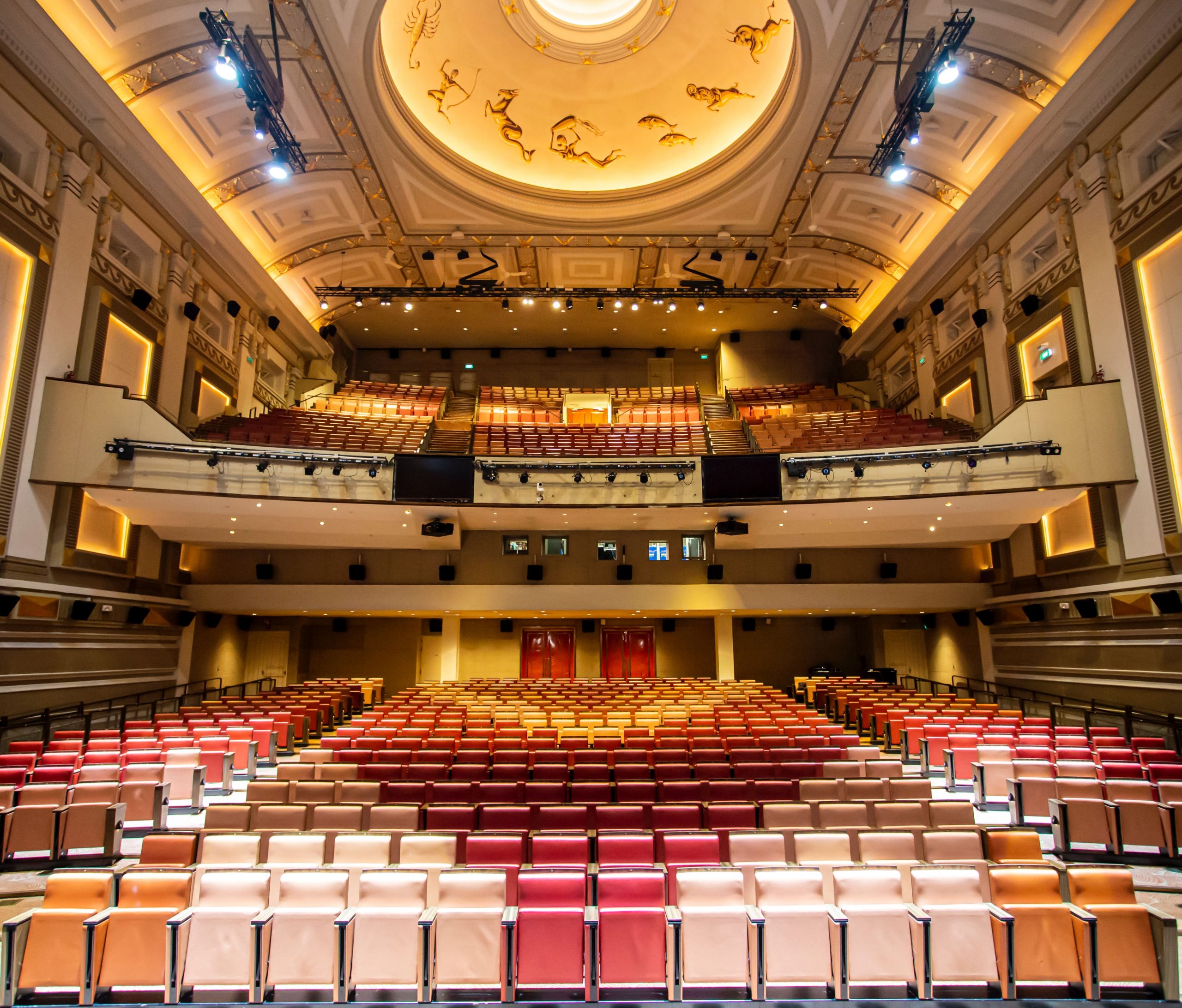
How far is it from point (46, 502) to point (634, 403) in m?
13.4

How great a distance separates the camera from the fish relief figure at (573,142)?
14586 mm

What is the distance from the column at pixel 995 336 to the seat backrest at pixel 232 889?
1260 cm

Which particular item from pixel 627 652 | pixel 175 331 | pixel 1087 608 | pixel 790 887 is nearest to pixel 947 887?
pixel 790 887

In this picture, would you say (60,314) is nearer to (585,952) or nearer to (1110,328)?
(585,952)

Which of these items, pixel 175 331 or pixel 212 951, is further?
pixel 175 331

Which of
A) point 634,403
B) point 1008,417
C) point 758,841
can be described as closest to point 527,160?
point 634,403

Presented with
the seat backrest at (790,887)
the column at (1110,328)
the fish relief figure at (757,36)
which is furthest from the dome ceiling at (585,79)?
the seat backrest at (790,887)

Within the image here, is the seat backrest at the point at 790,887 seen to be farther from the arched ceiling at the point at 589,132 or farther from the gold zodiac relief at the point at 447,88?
the gold zodiac relief at the point at 447,88

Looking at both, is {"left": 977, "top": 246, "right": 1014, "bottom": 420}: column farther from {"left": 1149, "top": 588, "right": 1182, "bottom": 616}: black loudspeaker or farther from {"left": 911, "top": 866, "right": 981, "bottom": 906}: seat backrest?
{"left": 911, "top": 866, "right": 981, "bottom": 906}: seat backrest

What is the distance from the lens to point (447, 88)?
1332cm

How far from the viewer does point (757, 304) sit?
62.0 feet

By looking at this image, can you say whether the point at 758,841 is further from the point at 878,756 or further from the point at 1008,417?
the point at 1008,417

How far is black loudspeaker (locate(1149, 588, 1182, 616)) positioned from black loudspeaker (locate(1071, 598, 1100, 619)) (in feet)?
3.86

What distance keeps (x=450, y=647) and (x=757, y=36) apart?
13.3m
